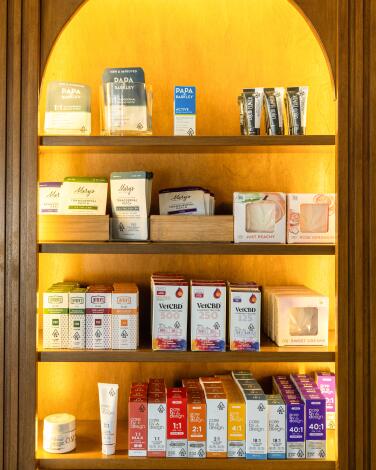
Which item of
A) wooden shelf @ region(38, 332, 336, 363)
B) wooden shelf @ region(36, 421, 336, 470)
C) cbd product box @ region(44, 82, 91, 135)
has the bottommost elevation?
wooden shelf @ region(36, 421, 336, 470)

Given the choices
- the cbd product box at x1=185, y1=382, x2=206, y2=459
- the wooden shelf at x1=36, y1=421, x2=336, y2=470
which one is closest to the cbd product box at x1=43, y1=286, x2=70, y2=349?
the wooden shelf at x1=36, y1=421, x2=336, y2=470

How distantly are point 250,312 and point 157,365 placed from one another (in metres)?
0.57

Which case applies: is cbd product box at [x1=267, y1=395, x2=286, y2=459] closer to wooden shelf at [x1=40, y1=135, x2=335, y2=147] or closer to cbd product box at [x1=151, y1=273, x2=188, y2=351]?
cbd product box at [x1=151, y1=273, x2=188, y2=351]

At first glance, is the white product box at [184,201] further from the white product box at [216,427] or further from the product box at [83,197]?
the white product box at [216,427]

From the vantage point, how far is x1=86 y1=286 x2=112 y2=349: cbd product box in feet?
7.10

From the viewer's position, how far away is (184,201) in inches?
89.0

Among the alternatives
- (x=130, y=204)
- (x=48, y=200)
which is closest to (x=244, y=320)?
(x=130, y=204)

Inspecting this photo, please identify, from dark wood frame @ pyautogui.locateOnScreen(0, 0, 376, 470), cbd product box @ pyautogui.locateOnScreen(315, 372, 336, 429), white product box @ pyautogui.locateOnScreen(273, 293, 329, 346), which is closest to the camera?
dark wood frame @ pyautogui.locateOnScreen(0, 0, 376, 470)

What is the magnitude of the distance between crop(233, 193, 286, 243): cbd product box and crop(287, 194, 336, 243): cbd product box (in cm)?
3

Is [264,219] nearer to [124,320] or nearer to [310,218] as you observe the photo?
[310,218]

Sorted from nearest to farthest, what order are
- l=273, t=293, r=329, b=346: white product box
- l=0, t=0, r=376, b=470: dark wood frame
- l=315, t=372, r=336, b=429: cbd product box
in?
l=0, t=0, r=376, b=470: dark wood frame < l=273, t=293, r=329, b=346: white product box < l=315, t=372, r=336, b=429: cbd product box

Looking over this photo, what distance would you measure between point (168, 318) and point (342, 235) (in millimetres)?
697

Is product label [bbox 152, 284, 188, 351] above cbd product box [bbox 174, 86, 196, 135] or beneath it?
beneath

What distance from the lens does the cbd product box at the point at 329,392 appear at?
2344 millimetres
